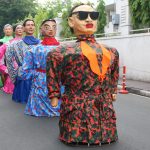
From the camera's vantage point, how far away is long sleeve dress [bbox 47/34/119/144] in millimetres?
5133

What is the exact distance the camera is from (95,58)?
511cm

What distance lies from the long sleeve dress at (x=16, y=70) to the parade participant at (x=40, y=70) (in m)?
1.57

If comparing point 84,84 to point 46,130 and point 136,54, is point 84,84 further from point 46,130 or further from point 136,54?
point 136,54

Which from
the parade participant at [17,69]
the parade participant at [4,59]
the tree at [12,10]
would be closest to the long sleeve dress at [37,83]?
the parade participant at [17,69]

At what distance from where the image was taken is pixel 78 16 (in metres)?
5.30

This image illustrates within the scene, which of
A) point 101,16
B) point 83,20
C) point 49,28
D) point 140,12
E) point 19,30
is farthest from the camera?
point 101,16

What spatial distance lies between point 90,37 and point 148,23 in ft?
45.3

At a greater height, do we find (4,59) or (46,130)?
(4,59)

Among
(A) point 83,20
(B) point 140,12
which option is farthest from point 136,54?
(A) point 83,20

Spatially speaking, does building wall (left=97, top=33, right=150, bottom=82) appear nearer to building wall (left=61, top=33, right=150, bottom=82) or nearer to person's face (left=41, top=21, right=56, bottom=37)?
building wall (left=61, top=33, right=150, bottom=82)

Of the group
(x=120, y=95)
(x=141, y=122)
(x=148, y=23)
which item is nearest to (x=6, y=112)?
(x=141, y=122)

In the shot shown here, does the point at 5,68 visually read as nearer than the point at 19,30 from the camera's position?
No

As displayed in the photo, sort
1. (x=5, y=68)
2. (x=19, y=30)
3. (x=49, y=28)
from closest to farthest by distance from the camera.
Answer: (x=49, y=28) → (x=19, y=30) → (x=5, y=68)

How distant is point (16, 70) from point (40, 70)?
1813mm
